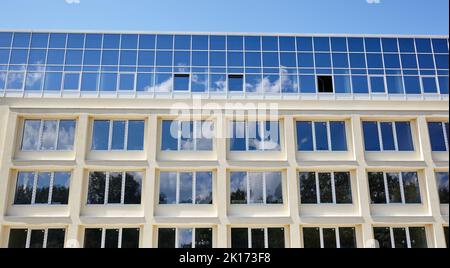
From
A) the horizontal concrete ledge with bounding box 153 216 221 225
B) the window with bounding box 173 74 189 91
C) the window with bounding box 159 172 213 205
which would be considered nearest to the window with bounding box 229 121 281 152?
the window with bounding box 159 172 213 205

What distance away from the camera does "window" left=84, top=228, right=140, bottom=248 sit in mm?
8883

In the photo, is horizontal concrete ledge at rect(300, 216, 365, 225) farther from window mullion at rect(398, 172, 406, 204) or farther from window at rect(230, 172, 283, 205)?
window mullion at rect(398, 172, 406, 204)

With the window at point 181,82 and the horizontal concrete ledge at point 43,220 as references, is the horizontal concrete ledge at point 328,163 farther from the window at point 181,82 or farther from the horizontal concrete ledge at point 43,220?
the window at point 181,82

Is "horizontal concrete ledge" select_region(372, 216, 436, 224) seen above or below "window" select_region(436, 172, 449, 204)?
below

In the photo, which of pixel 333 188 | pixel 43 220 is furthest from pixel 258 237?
pixel 43 220

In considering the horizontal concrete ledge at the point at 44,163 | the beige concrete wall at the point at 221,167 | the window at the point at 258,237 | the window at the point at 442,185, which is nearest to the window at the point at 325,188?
the beige concrete wall at the point at 221,167

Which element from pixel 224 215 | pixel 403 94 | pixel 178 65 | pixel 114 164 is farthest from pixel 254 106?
pixel 403 94

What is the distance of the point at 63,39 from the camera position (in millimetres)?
14695

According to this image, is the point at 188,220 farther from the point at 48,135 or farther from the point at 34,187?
the point at 48,135

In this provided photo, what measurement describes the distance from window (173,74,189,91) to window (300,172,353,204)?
6818 millimetres

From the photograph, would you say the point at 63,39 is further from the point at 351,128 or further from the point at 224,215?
the point at 351,128

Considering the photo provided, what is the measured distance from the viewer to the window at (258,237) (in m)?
9.09
